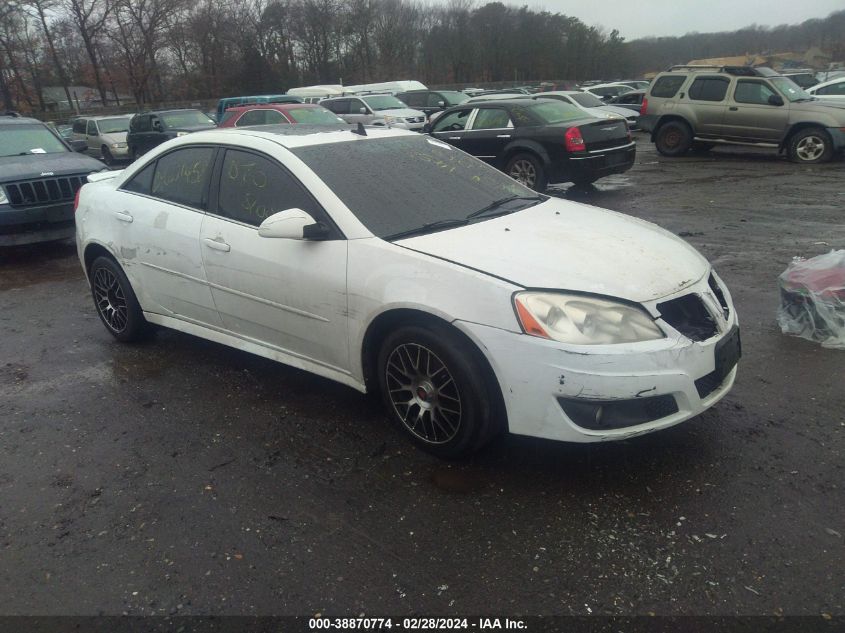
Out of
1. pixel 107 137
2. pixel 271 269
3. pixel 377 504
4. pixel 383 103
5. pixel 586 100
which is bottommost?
pixel 107 137

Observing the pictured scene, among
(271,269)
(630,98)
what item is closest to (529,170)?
(271,269)

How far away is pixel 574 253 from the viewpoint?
3.17m

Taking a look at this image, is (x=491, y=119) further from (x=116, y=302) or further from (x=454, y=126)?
(x=116, y=302)

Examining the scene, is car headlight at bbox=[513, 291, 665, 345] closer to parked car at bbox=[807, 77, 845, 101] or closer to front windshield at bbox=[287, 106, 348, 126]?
front windshield at bbox=[287, 106, 348, 126]

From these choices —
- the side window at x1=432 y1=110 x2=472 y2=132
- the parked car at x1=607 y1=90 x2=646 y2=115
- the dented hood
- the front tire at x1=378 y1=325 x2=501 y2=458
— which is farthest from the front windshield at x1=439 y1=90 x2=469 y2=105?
the front tire at x1=378 y1=325 x2=501 y2=458

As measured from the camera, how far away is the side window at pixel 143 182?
461 cm

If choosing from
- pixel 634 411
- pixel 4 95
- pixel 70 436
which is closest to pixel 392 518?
pixel 634 411

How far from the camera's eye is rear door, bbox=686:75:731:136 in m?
13.8

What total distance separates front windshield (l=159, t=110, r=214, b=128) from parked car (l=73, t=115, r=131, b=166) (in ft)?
9.85

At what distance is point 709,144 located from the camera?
14.6 meters

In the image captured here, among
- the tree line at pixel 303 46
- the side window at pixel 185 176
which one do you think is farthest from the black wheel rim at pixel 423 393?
the tree line at pixel 303 46

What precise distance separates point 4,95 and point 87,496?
1965 inches

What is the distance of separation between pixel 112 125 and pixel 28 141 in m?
13.2

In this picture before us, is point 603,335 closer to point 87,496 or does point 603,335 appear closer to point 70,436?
point 87,496
